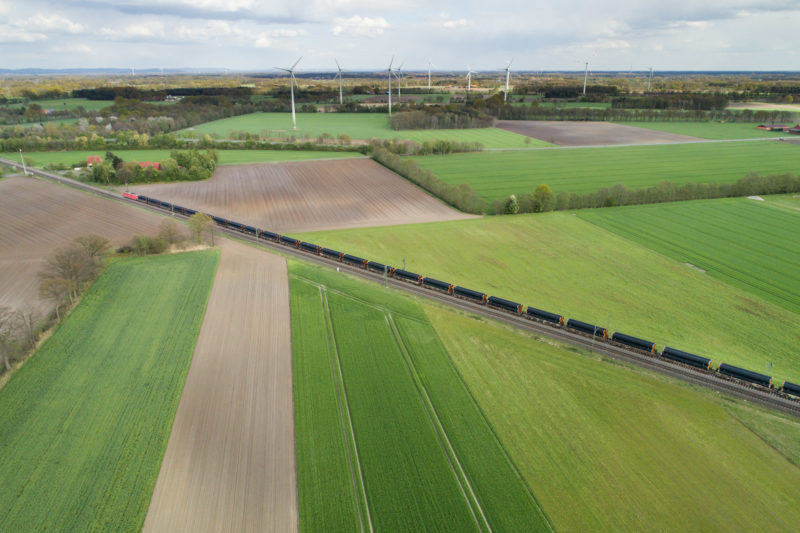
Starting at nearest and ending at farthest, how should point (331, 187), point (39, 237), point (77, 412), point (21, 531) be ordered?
point (21, 531)
point (77, 412)
point (39, 237)
point (331, 187)

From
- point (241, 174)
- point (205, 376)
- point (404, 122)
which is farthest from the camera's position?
point (404, 122)

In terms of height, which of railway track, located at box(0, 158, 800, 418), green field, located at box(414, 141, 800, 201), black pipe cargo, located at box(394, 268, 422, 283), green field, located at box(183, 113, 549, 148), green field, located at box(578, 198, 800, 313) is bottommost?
railway track, located at box(0, 158, 800, 418)

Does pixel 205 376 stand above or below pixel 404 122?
below

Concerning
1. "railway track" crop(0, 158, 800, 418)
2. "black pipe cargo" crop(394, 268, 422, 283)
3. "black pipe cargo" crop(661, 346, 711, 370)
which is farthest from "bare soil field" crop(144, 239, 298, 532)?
"black pipe cargo" crop(661, 346, 711, 370)

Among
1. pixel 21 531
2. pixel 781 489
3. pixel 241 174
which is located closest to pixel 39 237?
pixel 241 174

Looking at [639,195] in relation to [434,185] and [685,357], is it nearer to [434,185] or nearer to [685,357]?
[434,185]

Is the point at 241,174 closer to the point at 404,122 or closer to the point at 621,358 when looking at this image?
the point at 404,122

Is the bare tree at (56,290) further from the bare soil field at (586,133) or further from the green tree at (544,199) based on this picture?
the bare soil field at (586,133)

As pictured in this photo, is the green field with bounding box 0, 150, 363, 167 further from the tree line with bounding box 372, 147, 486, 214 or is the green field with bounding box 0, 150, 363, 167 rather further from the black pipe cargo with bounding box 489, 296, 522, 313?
the black pipe cargo with bounding box 489, 296, 522, 313
